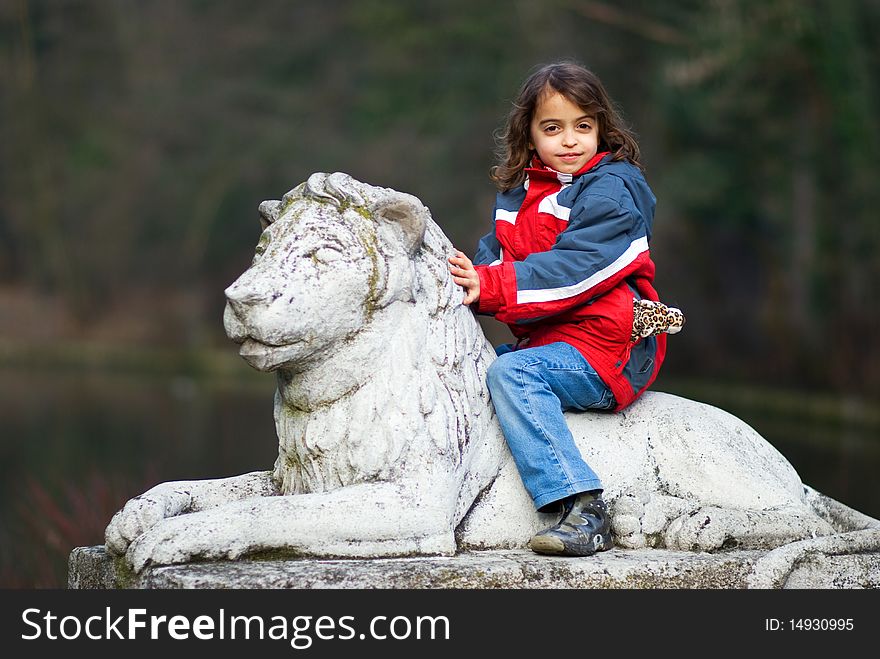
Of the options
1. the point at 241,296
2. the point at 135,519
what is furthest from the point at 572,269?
the point at 135,519

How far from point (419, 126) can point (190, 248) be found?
4.88 metres

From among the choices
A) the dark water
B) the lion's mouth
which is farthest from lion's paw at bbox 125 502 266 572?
the dark water

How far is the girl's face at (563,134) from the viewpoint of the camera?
3.72 metres

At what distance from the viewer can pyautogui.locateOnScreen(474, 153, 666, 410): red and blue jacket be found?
354 cm

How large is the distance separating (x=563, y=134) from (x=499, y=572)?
4.50ft

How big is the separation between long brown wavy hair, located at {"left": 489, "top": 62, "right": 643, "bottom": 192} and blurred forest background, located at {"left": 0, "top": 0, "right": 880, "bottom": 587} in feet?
12.0

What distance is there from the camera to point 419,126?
20.7 metres

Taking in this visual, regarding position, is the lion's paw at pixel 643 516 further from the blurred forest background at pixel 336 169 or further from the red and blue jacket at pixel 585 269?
the blurred forest background at pixel 336 169

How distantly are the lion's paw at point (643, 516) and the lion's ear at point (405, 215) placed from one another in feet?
3.28

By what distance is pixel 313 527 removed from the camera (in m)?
3.24

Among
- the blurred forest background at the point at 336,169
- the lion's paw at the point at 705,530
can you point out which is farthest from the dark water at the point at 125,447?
the lion's paw at the point at 705,530
